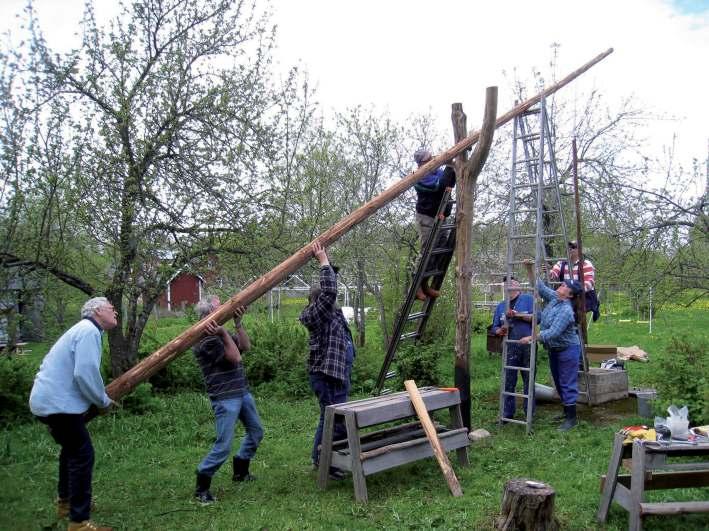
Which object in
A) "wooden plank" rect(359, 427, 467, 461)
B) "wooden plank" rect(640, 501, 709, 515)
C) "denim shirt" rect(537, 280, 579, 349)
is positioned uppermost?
"denim shirt" rect(537, 280, 579, 349)

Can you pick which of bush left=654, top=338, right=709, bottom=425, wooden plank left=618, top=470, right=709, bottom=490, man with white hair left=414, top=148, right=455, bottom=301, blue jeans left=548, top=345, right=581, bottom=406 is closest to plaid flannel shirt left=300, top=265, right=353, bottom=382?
man with white hair left=414, top=148, right=455, bottom=301

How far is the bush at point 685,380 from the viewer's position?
7.18 meters

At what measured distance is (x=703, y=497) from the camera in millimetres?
5387

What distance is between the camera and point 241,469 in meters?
6.41

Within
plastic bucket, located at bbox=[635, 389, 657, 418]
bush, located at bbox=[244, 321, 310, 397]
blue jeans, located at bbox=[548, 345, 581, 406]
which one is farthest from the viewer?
bush, located at bbox=[244, 321, 310, 397]

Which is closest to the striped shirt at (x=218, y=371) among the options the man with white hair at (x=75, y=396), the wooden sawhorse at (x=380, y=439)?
the wooden sawhorse at (x=380, y=439)

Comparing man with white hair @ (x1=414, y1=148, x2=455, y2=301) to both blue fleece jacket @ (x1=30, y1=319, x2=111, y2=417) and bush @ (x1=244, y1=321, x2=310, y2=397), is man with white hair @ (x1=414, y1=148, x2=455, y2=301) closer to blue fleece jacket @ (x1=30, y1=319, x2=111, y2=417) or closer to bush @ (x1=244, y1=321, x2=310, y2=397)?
blue fleece jacket @ (x1=30, y1=319, x2=111, y2=417)

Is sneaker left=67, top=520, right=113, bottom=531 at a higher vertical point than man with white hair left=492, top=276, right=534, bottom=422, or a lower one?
lower

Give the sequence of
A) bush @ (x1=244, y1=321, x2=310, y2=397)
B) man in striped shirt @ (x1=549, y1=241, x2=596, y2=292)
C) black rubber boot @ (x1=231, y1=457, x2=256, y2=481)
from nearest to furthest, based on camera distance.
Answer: black rubber boot @ (x1=231, y1=457, x2=256, y2=481) → man in striped shirt @ (x1=549, y1=241, x2=596, y2=292) → bush @ (x1=244, y1=321, x2=310, y2=397)

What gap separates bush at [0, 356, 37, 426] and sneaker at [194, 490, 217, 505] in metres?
4.98

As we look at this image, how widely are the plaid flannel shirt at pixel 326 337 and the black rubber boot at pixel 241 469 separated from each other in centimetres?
113

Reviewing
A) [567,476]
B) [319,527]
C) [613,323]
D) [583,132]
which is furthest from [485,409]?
[613,323]

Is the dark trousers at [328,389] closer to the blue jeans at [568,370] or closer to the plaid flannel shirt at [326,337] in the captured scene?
the plaid flannel shirt at [326,337]

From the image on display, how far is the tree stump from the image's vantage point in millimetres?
4582
